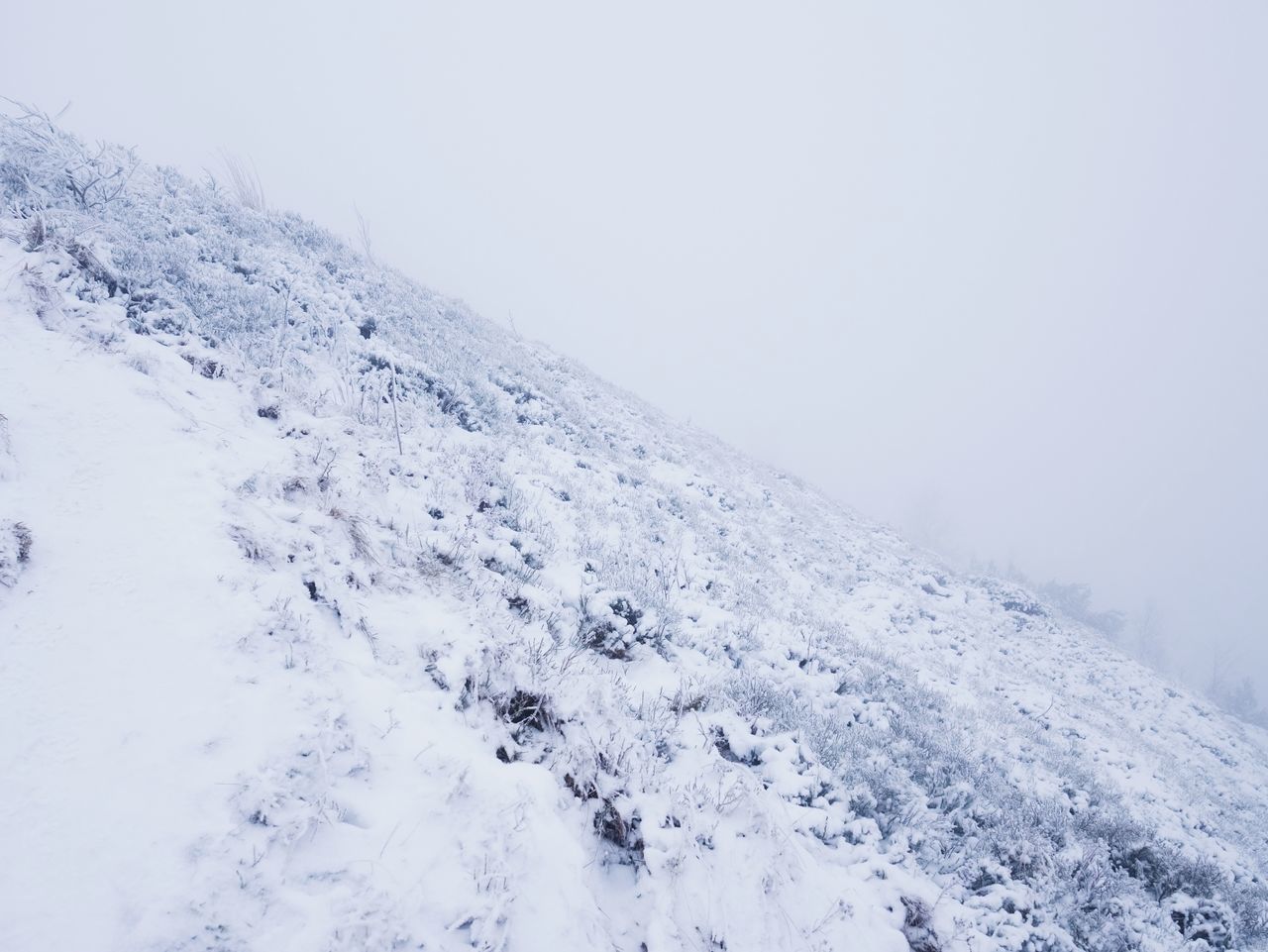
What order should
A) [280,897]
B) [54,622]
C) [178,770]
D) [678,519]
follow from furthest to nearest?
[678,519] < [54,622] < [178,770] < [280,897]

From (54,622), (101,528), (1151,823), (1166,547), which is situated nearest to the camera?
(54,622)

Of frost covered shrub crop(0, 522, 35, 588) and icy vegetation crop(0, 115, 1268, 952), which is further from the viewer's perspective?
frost covered shrub crop(0, 522, 35, 588)

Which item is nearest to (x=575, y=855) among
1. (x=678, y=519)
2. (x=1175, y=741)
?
(x=678, y=519)

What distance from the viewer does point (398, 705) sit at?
3.70 metres

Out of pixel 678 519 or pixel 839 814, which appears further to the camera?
pixel 678 519

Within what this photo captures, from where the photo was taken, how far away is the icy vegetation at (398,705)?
2639 mm

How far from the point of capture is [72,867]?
7.36 ft

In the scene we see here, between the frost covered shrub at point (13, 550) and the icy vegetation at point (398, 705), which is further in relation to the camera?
the frost covered shrub at point (13, 550)

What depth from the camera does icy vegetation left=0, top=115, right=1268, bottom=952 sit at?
2.64 m

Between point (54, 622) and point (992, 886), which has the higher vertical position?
point (992, 886)

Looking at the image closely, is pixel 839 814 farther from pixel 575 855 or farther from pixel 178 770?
pixel 178 770

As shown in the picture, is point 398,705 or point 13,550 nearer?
point 13,550

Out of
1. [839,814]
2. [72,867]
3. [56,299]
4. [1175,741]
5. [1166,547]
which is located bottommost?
[72,867]

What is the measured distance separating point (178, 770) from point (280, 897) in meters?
0.81
